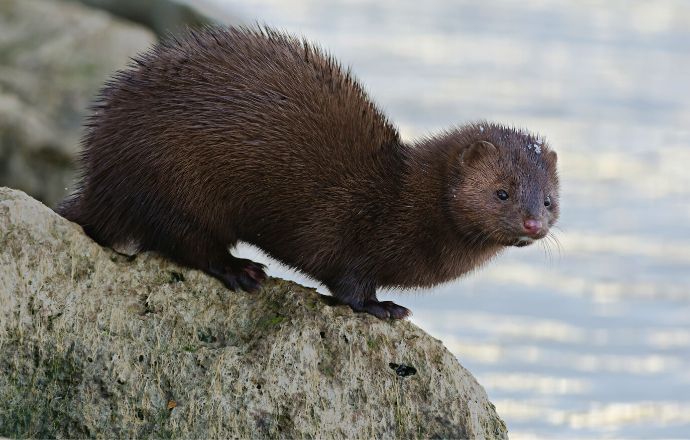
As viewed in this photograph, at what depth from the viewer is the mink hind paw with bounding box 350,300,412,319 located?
7340 millimetres

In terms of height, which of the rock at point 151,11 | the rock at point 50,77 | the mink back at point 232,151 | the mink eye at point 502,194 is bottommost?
the mink back at point 232,151

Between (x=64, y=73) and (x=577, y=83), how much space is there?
6.17 meters

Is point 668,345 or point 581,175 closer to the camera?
point 668,345

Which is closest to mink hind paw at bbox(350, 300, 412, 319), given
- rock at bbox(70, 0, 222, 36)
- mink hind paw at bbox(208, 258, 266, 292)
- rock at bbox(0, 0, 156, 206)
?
mink hind paw at bbox(208, 258, 266, 292)

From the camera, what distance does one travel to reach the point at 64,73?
Answer: 44.8 feet

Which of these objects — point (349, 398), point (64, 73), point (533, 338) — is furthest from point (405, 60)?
point (349, 398)

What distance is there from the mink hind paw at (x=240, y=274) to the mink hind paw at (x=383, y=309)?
0.51 meters

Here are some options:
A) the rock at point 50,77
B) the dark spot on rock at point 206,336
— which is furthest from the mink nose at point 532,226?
the rock at point 50,77

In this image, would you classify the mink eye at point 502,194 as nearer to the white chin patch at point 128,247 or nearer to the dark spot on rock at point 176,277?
the dark spot on rock at point 176,277

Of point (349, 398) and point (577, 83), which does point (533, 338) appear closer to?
point (349, 398)

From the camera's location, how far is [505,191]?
294 inches

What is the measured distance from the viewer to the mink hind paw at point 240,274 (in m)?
7.29

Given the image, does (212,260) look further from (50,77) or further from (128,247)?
(50,77)

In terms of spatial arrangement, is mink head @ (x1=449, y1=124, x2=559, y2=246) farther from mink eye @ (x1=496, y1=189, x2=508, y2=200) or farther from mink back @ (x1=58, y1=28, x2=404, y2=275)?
mink back @ (x1=58, y1=28, x2=404, y2=275)
